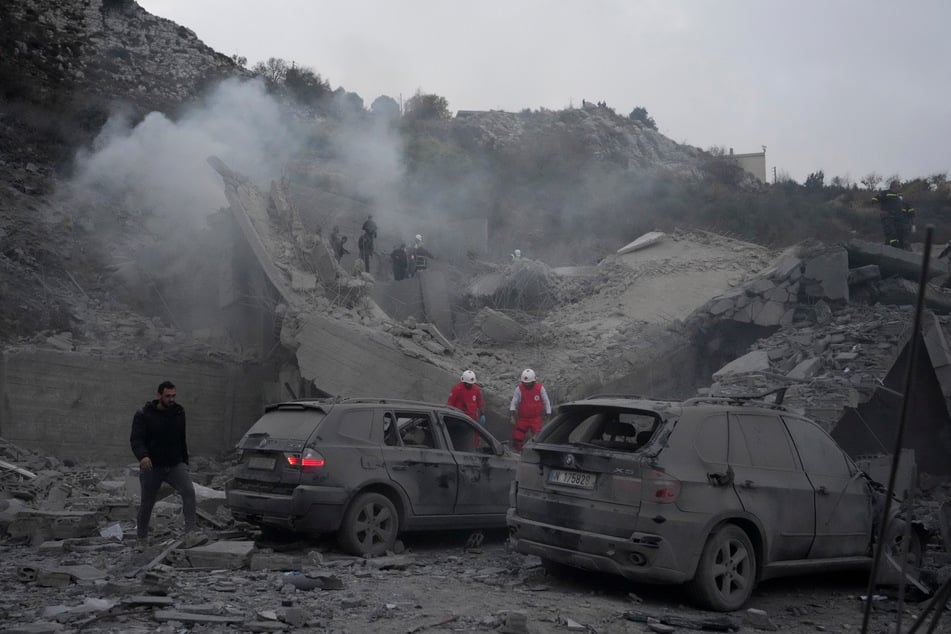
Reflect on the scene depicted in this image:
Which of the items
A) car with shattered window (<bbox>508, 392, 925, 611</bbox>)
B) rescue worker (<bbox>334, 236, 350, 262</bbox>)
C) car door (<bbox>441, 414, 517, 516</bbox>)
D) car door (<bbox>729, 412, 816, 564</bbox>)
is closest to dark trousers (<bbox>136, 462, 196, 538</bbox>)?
car door (<bbox>441, 414, 517, 516</bbox>)

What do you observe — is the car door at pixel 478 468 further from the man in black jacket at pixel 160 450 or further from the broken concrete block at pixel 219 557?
the man in black jacket at pixel 160 450

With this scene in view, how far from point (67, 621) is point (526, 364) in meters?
11.0

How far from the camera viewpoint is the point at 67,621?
16.2 feet

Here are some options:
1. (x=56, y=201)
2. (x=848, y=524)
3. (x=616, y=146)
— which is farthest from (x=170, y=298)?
(x=616, y=146)

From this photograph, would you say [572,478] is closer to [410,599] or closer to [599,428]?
[599,428]

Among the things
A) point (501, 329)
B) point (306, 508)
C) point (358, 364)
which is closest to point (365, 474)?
point (306, 508)

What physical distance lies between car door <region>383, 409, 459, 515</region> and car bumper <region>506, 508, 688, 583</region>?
1920mm

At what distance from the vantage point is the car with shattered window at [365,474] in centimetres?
744

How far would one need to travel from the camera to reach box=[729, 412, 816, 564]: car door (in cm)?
621

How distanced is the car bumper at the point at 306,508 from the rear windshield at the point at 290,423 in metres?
0.56

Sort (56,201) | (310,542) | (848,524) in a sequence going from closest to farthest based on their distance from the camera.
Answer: (848,524) < (310,542) < (56,201)

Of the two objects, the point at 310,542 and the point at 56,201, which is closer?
the point at 310,542

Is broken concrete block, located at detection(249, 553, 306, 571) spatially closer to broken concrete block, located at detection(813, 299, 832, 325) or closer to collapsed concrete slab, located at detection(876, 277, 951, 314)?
broken concrete block, located at detection(813, 299, 832, 325)

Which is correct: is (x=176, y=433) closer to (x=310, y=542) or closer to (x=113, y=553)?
(x=113, y=553)
